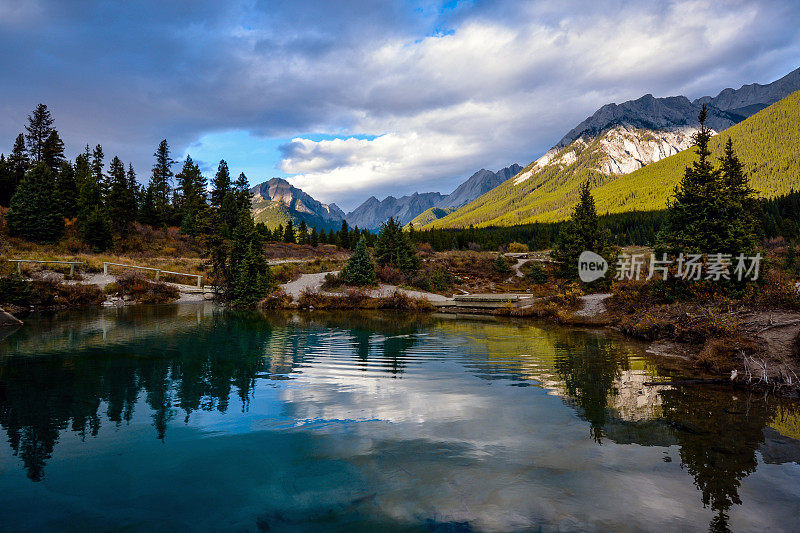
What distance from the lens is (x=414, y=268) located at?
47.5 m

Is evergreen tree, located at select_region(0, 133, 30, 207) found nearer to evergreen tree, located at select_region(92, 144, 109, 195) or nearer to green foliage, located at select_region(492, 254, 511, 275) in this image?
evergreen tree, located at select_region(92, 144, 109, 195)

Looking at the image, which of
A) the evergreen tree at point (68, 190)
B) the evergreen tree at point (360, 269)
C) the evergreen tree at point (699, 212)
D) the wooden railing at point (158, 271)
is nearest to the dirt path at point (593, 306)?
the evergreen tree at point (699, 212)

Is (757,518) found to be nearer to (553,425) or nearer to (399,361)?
(553,425)

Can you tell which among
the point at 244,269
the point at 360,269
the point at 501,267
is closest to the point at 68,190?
the point at 244,269

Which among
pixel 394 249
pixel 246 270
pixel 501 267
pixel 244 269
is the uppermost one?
pixel 394 249

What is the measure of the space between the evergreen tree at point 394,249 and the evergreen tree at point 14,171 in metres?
55.6

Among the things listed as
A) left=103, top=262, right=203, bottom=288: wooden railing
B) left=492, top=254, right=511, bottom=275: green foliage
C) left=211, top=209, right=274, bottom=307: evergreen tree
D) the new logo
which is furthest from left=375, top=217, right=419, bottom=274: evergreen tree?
left=103, top=262, right=203, bottom=288: wooden railing

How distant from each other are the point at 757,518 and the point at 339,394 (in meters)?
9.14

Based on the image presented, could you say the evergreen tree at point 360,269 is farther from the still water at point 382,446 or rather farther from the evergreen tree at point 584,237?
the still water at point 382,446

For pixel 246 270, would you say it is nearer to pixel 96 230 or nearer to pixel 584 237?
pixel 96 230

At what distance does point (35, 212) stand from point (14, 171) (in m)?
21.1

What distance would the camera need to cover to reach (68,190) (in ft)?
183

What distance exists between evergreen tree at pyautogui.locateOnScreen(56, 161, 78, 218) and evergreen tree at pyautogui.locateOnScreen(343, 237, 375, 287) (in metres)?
45.7

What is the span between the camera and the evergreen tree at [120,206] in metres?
55.2
